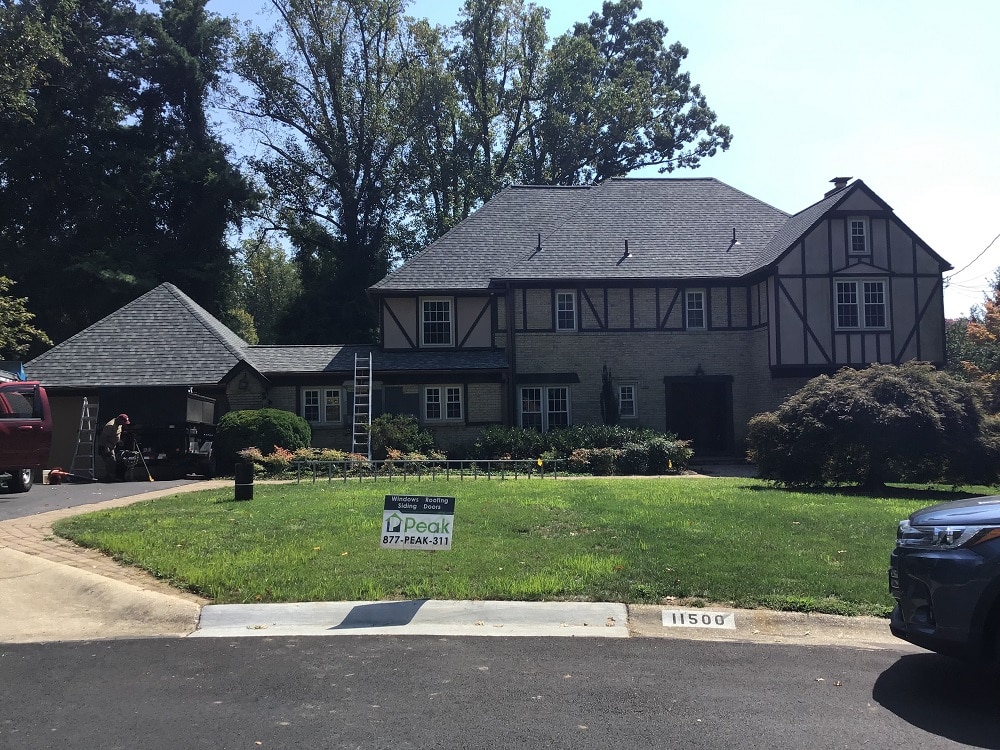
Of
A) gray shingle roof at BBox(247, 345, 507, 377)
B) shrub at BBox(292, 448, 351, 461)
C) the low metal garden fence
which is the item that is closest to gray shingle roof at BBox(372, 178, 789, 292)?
gray shingle roof at BBox(247, 345, 507, 377)

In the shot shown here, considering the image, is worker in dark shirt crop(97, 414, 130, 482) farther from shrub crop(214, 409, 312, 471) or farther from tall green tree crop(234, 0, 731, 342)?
tall green tree crop(234, 0, 731, 342)

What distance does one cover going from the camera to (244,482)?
46.8 feet

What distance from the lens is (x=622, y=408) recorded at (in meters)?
28.8

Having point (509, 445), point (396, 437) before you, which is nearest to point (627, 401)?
point (509, 445)

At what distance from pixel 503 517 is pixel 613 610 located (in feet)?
13.5

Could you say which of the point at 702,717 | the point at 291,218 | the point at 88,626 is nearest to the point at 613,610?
the point at 702,717

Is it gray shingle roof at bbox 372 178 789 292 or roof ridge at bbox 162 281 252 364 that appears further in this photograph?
gray shingle roof at bbox 372 178 789 292

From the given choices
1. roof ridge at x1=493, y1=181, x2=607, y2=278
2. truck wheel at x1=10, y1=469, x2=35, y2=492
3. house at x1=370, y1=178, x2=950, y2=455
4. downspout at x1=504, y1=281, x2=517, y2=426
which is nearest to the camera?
truck wheel at x1=10, y1=469, x2=35, y2=492

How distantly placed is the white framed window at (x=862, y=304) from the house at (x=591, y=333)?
5 centimetres

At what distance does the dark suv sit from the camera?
5.50m

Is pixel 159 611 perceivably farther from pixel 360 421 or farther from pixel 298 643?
pixel 360 421

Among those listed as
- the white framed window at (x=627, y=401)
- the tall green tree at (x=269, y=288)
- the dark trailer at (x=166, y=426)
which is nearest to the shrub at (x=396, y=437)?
the dark trailer at (x=166, y=426)

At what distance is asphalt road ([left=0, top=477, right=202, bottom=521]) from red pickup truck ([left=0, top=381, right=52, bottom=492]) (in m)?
0.46

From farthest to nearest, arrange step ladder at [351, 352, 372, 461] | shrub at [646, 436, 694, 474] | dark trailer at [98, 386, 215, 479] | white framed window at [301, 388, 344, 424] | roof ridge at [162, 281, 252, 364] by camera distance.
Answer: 1. white framed window at [301, 388, 344, 424]
2. roof ridge at [162, 281, 252, 364]
3. step ladder at [351, 352, 372, 461]
4. shrub at [646, 436, 694, 474]
5. dark trailer at [98, 386, 215, 479]
